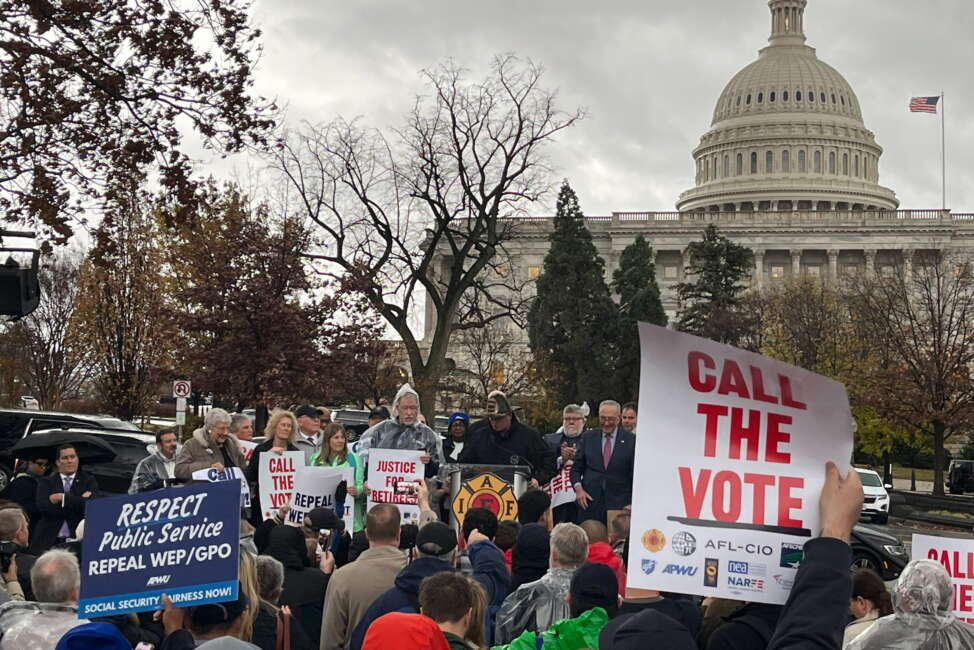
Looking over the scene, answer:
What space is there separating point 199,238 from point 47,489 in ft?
83.9

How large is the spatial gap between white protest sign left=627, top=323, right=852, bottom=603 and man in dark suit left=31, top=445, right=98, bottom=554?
7661 millimetres

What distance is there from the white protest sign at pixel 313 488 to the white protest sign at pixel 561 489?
2.11 m

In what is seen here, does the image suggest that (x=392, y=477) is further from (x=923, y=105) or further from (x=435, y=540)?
(x=923, y=105)

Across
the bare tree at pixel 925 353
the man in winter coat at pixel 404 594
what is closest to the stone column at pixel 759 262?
the bare tree at pixel 925 353

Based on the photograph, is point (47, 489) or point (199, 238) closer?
point (47, 489)

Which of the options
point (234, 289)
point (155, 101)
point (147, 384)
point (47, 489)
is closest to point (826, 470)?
point (47, 489)

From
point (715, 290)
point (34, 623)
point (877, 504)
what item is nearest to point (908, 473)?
point (715, 290)

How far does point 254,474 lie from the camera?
12672 mm

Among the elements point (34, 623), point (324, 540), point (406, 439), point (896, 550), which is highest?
point (406, 439)

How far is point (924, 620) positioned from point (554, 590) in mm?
2138

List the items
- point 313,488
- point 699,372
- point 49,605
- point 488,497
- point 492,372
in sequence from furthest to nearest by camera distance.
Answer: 1. point 492,372
2. point 313,488
3. point 488,497
4. point 49,605
5. point 699,372

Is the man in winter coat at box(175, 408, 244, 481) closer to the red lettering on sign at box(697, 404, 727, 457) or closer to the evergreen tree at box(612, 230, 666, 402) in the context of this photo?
the red lettering on sign at box(697, 404, 727, 457)

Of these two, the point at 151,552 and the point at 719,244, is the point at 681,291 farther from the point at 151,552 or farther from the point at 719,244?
the point at 151,552

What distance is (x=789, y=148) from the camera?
14712cm
